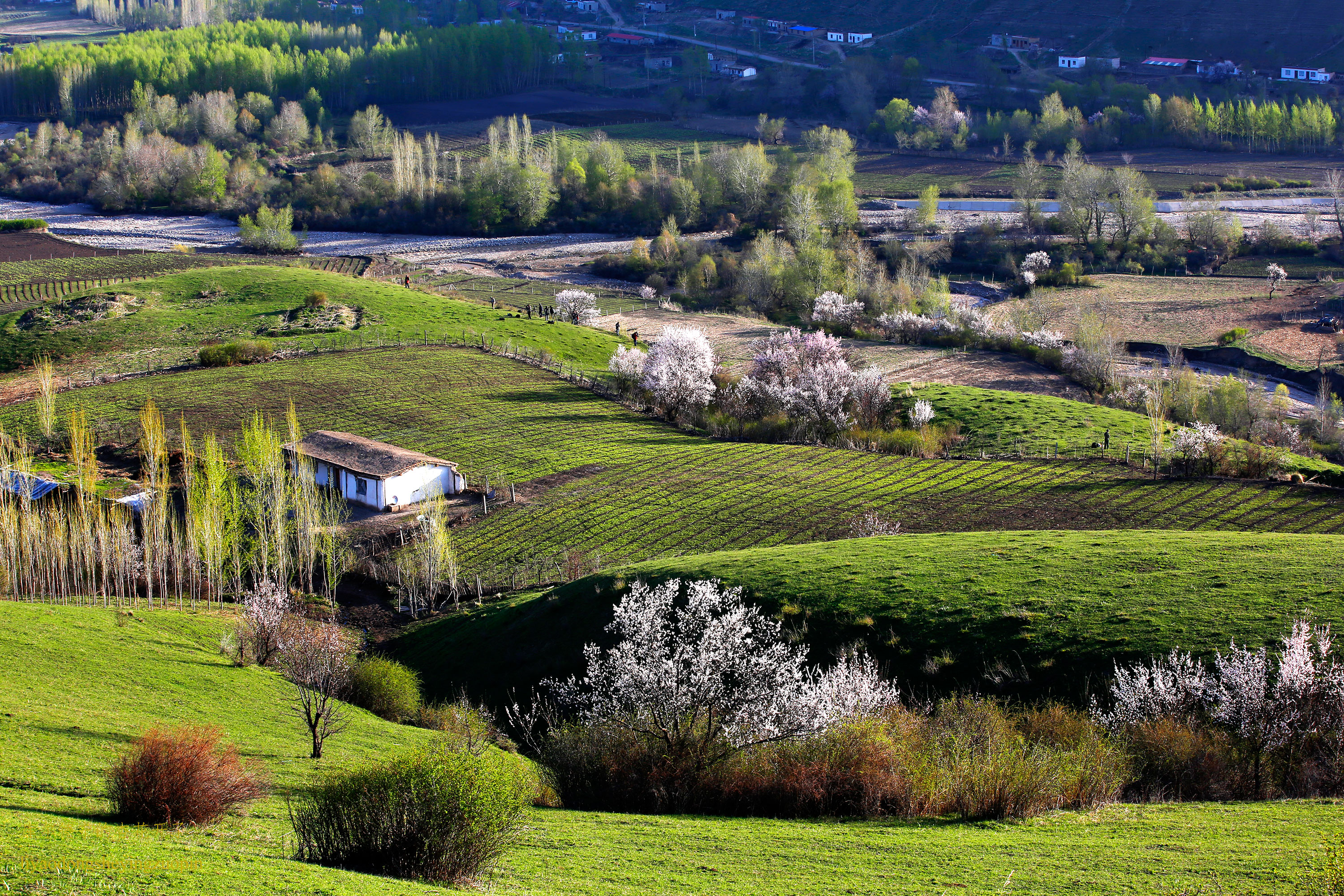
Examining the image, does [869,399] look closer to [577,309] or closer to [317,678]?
[577,309]

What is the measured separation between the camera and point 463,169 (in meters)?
176

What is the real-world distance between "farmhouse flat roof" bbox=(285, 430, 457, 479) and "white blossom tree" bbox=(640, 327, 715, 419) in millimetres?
18270

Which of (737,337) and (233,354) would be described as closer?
(233,354)

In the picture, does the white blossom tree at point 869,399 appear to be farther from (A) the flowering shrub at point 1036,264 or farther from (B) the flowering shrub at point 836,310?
(A) the flowering shrub at point 1036,264

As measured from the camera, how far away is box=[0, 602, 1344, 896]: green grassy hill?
699 inches

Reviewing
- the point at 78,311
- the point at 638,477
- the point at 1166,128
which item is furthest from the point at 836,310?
the point at 1166,128

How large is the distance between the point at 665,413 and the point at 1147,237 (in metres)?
88.6

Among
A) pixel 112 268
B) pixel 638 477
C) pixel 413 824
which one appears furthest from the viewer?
pixel 112 268

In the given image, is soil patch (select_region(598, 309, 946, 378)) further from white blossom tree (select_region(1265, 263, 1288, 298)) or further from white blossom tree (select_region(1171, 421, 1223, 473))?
white blossom tree (select_region(1265, 263, 1288, 298))

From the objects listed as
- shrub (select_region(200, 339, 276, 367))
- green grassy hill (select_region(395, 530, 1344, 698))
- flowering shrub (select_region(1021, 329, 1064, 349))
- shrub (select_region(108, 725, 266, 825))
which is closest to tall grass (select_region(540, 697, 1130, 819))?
green grassy hill (select_region(395, 530, 1344, 698))

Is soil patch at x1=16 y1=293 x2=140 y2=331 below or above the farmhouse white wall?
above

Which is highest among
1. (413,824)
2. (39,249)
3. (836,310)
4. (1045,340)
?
(39,249)

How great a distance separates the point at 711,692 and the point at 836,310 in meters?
86.0

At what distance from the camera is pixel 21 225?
140625 mm
